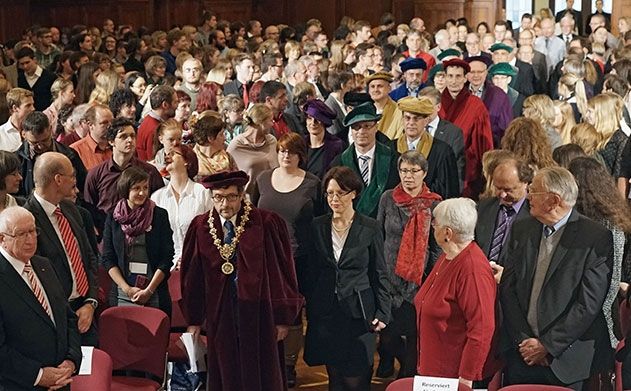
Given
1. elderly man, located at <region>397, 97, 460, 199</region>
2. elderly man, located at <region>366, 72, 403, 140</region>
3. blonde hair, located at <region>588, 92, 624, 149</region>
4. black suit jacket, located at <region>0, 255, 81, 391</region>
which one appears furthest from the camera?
elderly man, located at <region>366, 72, 403, 140</region>

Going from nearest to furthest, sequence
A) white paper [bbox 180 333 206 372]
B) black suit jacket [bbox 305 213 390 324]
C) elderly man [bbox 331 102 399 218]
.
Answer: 1. white paper [bbox 180 333 206 372]
2. black suit jacket [bbox 305 213 390 324]
3. elderly man [bbox 331 102 399 218]

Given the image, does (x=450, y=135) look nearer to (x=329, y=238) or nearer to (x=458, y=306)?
(x=329, y=238)

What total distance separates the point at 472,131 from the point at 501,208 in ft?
8.75

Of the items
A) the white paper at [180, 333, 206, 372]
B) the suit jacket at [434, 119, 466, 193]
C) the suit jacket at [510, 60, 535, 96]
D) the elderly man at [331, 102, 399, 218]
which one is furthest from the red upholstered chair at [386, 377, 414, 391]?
the suit jacket at [510, 60, 535, 96]

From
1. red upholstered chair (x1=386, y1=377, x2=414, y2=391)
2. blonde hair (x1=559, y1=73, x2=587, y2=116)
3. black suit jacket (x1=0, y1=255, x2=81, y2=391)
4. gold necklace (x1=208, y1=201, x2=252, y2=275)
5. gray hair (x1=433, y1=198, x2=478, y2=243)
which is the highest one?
blonde hair (x1=559, y1=73, x2=587, y2=116)

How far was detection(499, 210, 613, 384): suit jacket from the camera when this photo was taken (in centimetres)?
581

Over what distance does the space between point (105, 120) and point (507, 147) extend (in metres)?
2.75

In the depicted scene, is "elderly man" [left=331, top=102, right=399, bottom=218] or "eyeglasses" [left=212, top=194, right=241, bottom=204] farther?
"elderly man" [left=331, top=102, right=399, bottom=218]

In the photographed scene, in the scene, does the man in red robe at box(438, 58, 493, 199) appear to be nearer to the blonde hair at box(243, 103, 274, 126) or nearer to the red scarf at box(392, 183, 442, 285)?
the blonde hair at box(243, 103, 274, 126)

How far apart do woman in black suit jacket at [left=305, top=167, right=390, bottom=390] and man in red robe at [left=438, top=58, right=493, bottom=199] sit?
8.40 ft

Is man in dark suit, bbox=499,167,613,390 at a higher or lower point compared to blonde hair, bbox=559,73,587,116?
lower

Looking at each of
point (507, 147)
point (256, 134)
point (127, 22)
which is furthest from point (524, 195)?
point (127, 22)

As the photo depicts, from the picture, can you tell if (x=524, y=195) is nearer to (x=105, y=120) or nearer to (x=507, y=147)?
(x=507, y=147)

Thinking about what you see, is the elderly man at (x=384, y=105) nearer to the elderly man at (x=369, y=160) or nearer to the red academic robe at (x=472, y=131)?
the red academic robe at (x=472, y=131)
